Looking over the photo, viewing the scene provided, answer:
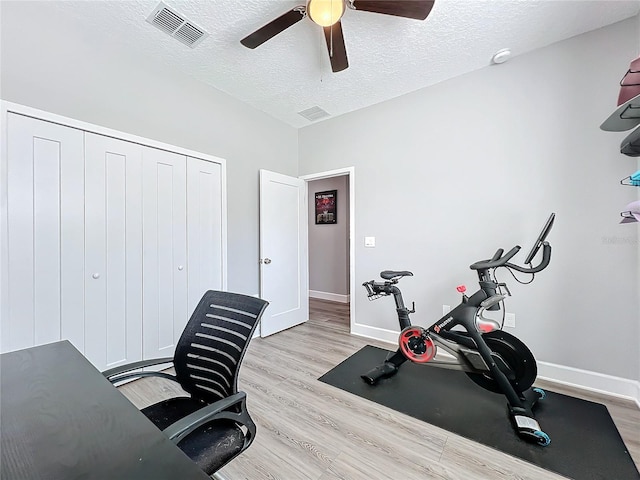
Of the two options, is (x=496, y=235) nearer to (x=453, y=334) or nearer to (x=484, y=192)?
(x=484, y=192)

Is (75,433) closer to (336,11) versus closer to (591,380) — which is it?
(336,11)

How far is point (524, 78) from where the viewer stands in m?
2.41

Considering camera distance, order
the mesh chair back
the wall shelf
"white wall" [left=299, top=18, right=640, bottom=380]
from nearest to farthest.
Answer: the mesh chair back → the wall shelf → "white wall" [left=299, top=18, right=640, bottom=380]

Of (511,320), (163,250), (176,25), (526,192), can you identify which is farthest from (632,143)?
(163,250)

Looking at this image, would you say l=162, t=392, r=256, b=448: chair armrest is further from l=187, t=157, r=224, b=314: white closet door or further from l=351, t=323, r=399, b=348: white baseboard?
l=351, t=323, r=399, b=348: white baseboard

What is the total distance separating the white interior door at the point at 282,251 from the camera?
3.38 meters

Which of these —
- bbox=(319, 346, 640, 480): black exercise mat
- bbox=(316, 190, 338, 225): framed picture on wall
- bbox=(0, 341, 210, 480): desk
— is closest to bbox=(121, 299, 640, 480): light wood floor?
bbox=(319, 346, 640, 480): black exercise mat

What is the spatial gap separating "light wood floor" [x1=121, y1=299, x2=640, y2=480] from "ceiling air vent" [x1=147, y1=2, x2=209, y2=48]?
2851 millimetres

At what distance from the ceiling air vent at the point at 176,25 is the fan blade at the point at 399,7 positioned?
1299mm

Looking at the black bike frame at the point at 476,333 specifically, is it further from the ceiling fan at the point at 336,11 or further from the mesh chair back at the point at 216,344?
the ceiling fan at the point at 336,11

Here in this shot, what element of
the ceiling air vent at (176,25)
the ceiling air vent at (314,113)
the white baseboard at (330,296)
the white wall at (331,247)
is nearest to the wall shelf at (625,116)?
the ceiling air vent at (314,113)

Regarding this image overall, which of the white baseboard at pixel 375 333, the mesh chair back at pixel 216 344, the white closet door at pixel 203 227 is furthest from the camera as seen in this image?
the white baseboard at pixel 375 333

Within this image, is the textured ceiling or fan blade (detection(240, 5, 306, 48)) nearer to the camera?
fan blade (detection(240, 5, 306, 48))

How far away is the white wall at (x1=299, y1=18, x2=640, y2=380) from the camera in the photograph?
2098 mm
